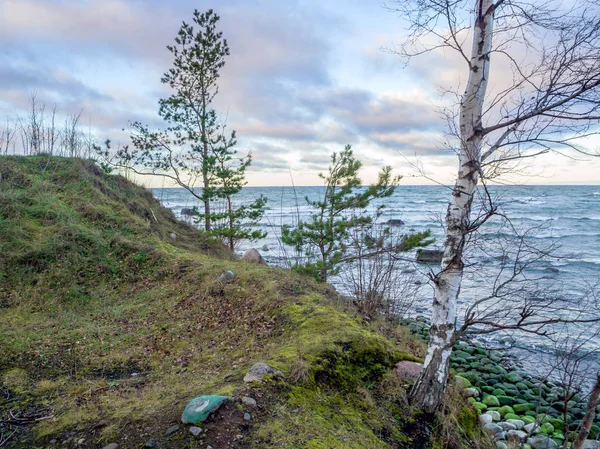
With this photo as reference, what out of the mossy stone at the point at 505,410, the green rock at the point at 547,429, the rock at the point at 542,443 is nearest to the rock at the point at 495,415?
the mossy stone at the point at 505,410

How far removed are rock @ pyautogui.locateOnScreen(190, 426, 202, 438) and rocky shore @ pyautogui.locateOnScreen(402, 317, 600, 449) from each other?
3.64 metres

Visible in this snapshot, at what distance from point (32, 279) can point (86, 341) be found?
276 cm

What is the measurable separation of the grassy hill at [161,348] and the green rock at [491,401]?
1.48 m

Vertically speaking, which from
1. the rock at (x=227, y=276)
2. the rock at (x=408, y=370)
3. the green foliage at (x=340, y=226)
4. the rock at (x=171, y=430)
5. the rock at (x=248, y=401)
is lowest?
the rock at (x=408, y=370)

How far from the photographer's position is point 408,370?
4.31 m

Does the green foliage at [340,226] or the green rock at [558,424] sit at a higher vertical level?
the green foliage at [340,226]

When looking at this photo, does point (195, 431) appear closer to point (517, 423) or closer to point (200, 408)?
point (200, 408)

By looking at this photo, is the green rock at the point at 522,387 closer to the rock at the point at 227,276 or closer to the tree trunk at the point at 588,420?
the tree trunk at the point at 588,420

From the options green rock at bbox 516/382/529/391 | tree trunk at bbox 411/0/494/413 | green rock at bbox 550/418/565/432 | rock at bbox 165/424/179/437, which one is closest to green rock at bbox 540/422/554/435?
green rock at bbox 550/418/565/432

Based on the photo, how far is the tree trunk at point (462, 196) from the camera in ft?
10.4

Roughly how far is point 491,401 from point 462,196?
4.92m

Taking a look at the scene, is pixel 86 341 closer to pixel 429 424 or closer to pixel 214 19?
pixel 429 424

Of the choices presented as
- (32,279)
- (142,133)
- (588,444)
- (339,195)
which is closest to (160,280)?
(32,279)

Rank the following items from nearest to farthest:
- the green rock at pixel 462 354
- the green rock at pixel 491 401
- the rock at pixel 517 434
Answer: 1. the rock at pixel 517 434
2. the green rock at pixel 491 401
3. the green rock at pixel 462 354
